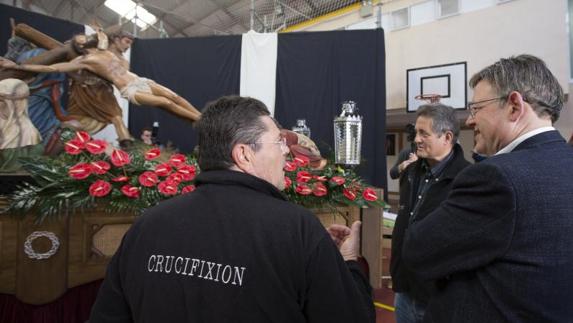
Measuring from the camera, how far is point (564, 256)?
75 centimetres

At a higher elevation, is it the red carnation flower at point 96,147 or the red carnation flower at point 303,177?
the red carnation flower at point 96,147

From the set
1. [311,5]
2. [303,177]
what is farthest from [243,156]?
[311,5]

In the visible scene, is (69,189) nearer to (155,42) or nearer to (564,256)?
(564,256)

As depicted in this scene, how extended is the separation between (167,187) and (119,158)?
0.28m

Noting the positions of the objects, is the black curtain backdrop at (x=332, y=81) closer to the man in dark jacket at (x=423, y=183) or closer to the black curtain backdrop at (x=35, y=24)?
the black curtain backdrop at (x=35, y=24)

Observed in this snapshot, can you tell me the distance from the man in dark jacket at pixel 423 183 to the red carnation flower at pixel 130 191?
123 centimetres

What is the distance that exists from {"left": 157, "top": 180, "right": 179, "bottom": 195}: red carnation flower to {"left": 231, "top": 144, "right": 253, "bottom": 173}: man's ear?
97 cm

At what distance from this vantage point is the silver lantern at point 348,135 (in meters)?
2.26

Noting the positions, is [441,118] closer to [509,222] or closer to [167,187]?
[509,222]

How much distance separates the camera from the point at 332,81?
18.2 feet

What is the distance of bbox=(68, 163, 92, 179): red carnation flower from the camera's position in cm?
160

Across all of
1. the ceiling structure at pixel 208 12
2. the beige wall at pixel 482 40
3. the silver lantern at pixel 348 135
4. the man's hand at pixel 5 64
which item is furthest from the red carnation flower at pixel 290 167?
the ceiling structure at pixel 208 12

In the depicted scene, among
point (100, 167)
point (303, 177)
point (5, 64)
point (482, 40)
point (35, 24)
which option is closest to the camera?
point (100, 167)

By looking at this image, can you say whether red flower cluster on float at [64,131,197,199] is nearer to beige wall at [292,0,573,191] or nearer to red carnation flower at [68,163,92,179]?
red carnation flower at [68,163,92,179]
